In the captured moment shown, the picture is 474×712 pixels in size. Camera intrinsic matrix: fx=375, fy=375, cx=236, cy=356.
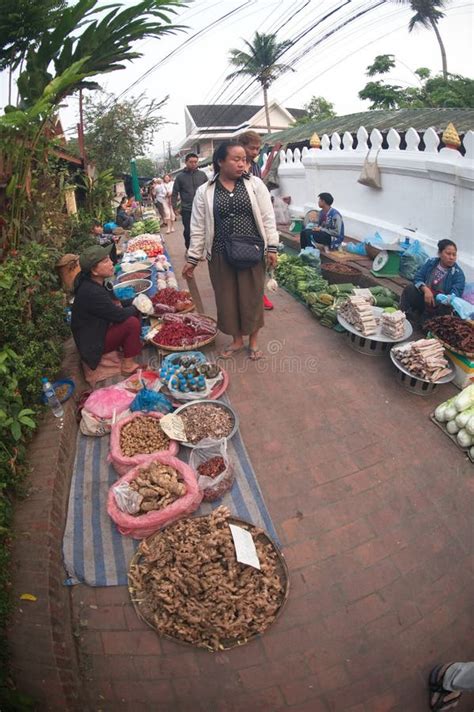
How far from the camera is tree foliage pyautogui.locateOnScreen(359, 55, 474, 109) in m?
20.6

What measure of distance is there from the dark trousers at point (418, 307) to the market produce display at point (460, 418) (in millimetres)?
1388

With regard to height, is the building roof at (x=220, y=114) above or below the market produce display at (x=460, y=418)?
above

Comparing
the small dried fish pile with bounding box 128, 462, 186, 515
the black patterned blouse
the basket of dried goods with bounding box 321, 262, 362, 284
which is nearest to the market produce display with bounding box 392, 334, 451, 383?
the black patterned blouse

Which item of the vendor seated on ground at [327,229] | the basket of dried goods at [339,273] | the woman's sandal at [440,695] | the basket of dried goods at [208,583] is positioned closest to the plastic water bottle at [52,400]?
the basket of dried goods at [208,583]

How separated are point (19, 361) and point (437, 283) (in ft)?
15.2

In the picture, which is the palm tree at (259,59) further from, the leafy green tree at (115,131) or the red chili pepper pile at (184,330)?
the red chili pepper pile at (184,330)

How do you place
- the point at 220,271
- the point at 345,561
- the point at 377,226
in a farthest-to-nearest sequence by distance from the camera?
the point at 377,226 → the point at 220,271 → the point at 345,561

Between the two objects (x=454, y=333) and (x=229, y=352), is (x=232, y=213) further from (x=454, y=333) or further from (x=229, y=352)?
(x=454, y=333)

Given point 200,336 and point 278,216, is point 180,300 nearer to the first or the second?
point 200,336

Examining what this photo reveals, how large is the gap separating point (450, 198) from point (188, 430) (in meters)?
5.41

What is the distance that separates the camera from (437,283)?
4.64 metres

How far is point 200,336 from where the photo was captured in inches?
181

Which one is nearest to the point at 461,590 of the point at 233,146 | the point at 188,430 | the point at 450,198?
the point at 188,430

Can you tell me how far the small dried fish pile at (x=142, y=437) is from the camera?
307 cm
